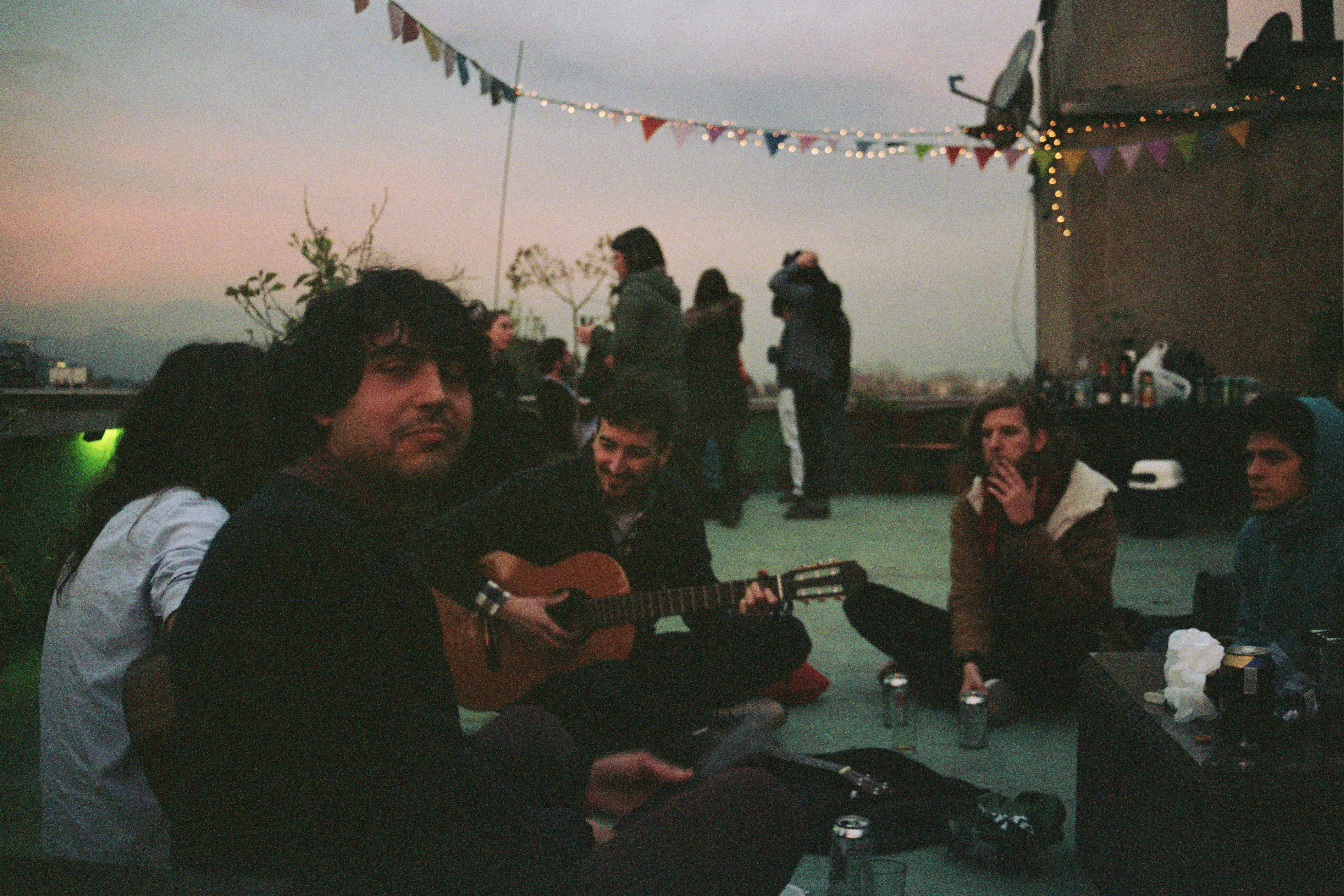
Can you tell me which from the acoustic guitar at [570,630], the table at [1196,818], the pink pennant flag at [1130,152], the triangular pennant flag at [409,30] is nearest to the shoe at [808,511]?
the pink pennant flag at [1130,152]

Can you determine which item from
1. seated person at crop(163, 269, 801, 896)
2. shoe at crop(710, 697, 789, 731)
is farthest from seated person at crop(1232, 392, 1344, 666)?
seated person at crop(163, 269, 801, 896)

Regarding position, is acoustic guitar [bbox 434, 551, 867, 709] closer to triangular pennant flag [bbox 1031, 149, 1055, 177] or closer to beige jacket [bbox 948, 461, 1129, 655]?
beige jacket [bbox 948, 461, 1129, 655]

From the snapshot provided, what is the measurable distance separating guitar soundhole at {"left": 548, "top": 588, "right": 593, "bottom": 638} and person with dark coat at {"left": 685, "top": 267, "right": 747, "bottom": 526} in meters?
4.41

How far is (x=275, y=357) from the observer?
149 cm

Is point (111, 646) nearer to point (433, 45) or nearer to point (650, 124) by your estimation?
point (433, 45)

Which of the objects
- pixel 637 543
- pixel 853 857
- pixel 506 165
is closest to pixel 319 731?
pixel 853 857

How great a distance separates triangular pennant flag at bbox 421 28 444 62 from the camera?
239 inches

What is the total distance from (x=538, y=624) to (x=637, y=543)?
1.53 ft

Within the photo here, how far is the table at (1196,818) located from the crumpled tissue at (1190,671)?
3 centimetres

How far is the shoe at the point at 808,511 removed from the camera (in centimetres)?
819

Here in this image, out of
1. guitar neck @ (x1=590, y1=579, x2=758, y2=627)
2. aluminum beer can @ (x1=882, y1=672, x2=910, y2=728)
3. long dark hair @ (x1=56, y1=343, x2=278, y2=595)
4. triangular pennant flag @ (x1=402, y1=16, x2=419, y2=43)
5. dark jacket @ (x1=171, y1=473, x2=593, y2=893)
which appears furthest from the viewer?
triangular pennant flag @ (x1=402, y1=16, x2=419, y2=43)

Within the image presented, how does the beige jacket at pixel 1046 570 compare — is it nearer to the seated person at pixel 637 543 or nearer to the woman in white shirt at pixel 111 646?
the seated person at pixel 637 543

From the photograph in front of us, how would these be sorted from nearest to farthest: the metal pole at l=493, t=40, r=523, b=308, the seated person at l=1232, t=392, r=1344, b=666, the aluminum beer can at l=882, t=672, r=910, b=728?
1. the seated person at l=1232, t=392, r=1344, b=666
2. the aluminum beer can at l=882, t=672, r=910, b=728
3. the metal pole at l=493, t=40, r=523, b=308

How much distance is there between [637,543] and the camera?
132 inches
